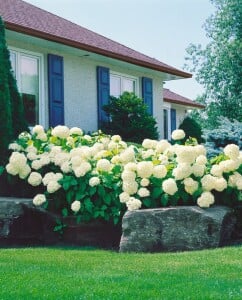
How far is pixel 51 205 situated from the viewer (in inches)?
352

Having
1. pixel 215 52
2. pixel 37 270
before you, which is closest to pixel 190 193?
pixel 37 270

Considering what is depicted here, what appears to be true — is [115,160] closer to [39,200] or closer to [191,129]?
[39,200]

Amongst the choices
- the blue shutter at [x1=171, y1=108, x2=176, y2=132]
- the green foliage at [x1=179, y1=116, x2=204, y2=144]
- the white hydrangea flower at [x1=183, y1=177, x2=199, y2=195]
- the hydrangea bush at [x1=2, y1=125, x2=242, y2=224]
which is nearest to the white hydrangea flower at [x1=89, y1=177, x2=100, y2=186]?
Answer: the hydrangea bush at [x1=2, y1=125, x2=242, y2=224]

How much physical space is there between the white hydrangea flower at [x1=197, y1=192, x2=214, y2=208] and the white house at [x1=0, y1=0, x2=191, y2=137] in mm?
6172

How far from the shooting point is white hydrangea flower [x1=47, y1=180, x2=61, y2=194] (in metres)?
8.77

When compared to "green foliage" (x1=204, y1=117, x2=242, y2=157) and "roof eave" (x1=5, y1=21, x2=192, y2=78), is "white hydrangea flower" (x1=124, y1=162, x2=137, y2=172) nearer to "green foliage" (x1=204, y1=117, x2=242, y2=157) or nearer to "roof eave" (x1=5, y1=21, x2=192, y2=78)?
"green foliage" (x1=204, y1=117, x2=242, y2=157)

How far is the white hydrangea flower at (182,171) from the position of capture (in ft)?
27.5

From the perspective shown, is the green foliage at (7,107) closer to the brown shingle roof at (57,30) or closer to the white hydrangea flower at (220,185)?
the brown shingle roof at (57,30)

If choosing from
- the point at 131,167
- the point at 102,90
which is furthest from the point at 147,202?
the point at 102,90

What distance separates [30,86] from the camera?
1455 centimetres

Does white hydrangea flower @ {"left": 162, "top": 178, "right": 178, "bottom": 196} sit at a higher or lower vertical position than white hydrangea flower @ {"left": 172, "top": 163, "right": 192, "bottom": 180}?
lower

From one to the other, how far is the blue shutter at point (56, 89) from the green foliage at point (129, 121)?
4.17ft

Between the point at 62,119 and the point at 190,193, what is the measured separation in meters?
7.11

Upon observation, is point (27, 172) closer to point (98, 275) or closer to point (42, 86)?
point (98, 275)
